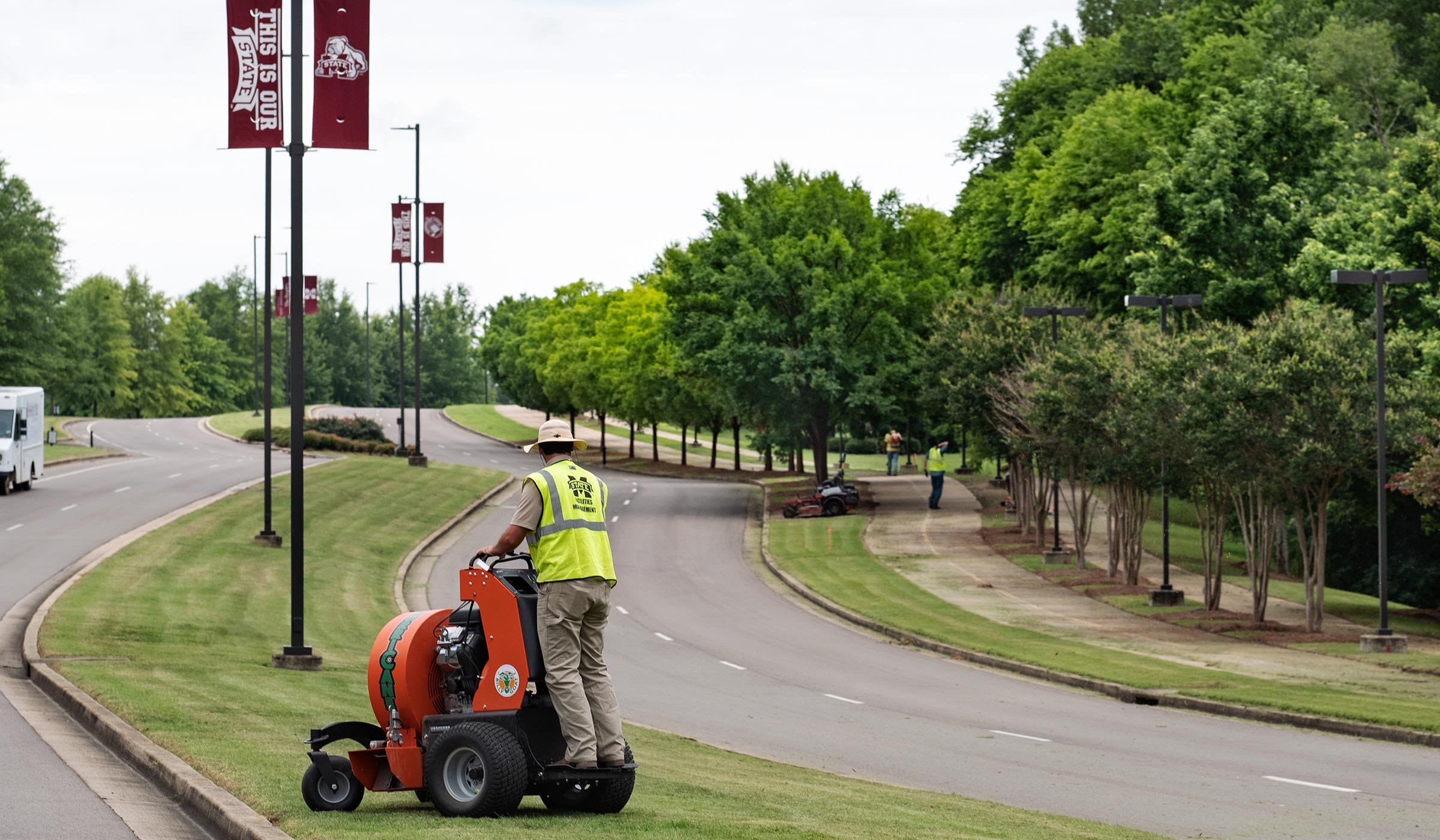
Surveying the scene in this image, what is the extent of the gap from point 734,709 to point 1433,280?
23927 millimetres

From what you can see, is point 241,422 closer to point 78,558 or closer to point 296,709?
point 78,558

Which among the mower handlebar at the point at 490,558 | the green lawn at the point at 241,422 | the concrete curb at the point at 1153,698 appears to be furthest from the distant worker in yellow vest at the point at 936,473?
the green lawn at the point at 241,422

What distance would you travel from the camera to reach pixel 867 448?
332 ft

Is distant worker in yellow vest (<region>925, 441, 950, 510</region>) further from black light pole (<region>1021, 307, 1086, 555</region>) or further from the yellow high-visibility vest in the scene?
the yellow high-visibility vest

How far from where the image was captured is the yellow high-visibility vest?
29.6 ft

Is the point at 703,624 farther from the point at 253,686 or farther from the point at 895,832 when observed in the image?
the point at 895,832

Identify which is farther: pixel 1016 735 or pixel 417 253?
pixel 417 253

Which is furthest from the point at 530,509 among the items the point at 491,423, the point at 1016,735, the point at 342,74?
the point at 491,423

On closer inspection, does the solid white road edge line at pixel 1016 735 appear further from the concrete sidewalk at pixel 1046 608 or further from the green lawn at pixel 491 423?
the green lawn at pixel 491 423

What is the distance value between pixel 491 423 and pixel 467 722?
112 meters

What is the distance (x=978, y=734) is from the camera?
18.2 meters

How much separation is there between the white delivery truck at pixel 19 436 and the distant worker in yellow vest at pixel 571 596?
39.3m

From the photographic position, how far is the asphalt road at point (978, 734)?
13164mm

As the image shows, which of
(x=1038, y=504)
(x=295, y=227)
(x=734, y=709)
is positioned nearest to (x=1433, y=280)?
(x=1038, y=504)
